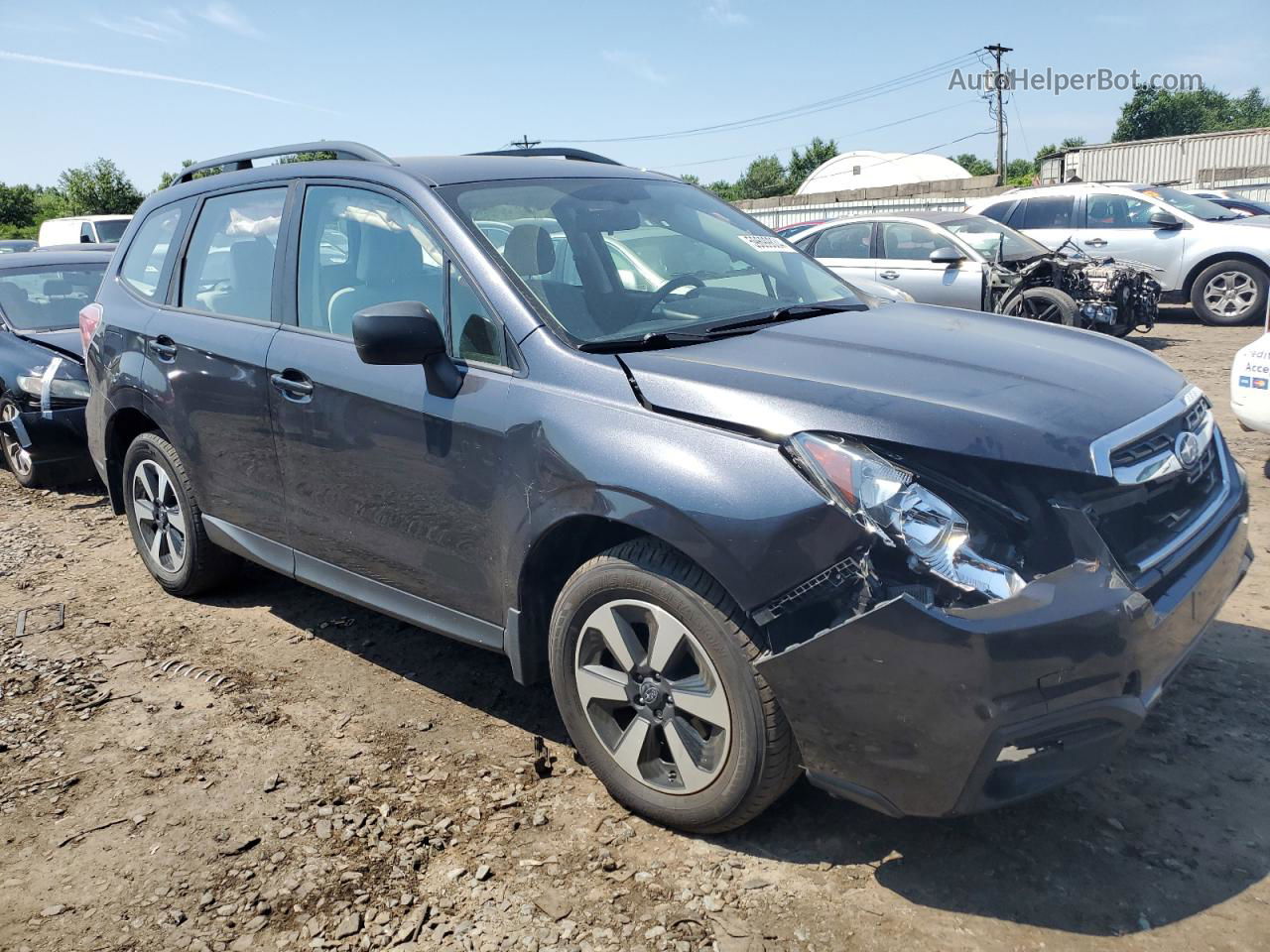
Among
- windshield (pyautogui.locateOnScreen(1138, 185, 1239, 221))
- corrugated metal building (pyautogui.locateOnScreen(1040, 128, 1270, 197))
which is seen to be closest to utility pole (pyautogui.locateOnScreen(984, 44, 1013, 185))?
corrugated metal building (pyautogui.locateOnScreen(1040, 128, 1270, 197))

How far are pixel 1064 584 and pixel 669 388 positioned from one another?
106cm

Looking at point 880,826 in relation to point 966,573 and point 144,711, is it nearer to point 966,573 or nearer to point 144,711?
point 966,573

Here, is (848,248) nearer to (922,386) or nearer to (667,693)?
(922,386)

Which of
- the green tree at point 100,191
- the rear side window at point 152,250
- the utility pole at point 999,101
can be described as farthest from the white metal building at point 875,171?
the rear side window at point 152,250

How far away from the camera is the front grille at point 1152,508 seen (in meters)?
2.44

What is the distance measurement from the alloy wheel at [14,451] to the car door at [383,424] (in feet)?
Result: 14.5

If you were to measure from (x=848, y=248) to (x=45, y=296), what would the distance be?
26.0ft

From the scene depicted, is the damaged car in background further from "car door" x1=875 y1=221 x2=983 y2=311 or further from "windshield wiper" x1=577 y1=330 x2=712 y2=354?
"windshield wiper" x1=577 y1=330 x2=712 y2=354

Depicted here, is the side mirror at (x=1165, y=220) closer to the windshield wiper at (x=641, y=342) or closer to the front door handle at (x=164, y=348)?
the windshield wiper at (x=641, y=342)

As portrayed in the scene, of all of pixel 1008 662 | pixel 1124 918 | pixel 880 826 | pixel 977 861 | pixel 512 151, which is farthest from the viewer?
pixel 512 151

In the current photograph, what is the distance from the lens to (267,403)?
376 cm

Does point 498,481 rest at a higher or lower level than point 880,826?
higher

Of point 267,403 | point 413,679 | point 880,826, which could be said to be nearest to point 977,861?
point 880,826

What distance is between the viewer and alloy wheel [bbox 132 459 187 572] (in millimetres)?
4641
